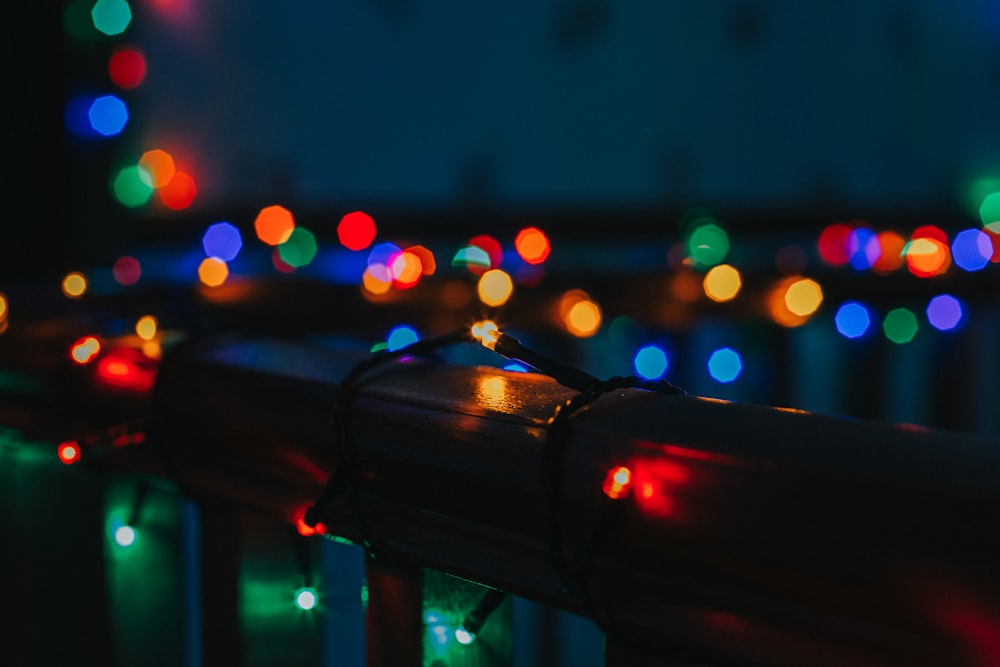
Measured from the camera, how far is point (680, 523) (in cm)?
58

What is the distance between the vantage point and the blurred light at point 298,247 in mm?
2965

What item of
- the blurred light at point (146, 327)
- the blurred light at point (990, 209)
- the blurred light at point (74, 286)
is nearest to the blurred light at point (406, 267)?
the blurred light at point (74, 286)

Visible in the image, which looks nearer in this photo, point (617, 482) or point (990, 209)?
point (617, 482)

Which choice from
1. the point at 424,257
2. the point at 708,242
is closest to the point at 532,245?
the point at 424,257

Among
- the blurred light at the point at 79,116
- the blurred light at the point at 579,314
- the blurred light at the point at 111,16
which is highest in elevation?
the blurred light at the point at 111,16

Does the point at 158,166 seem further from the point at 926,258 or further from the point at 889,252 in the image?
the point at 889,252

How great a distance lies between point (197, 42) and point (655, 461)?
238 centimetres

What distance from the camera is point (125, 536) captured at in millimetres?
1219

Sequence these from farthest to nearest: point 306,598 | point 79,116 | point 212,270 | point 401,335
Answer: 1. point 212,270
2. point 79,116
3. point 401,335
4. point 306,598

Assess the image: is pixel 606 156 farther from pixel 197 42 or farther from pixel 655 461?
pixel 655 461

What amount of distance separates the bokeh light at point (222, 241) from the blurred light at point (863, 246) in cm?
215

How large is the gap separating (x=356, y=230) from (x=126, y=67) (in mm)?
868

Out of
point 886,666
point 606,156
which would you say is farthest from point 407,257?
point 886,666

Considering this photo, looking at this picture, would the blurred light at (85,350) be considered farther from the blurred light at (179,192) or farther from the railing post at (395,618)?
the blurred light at (179,192)
